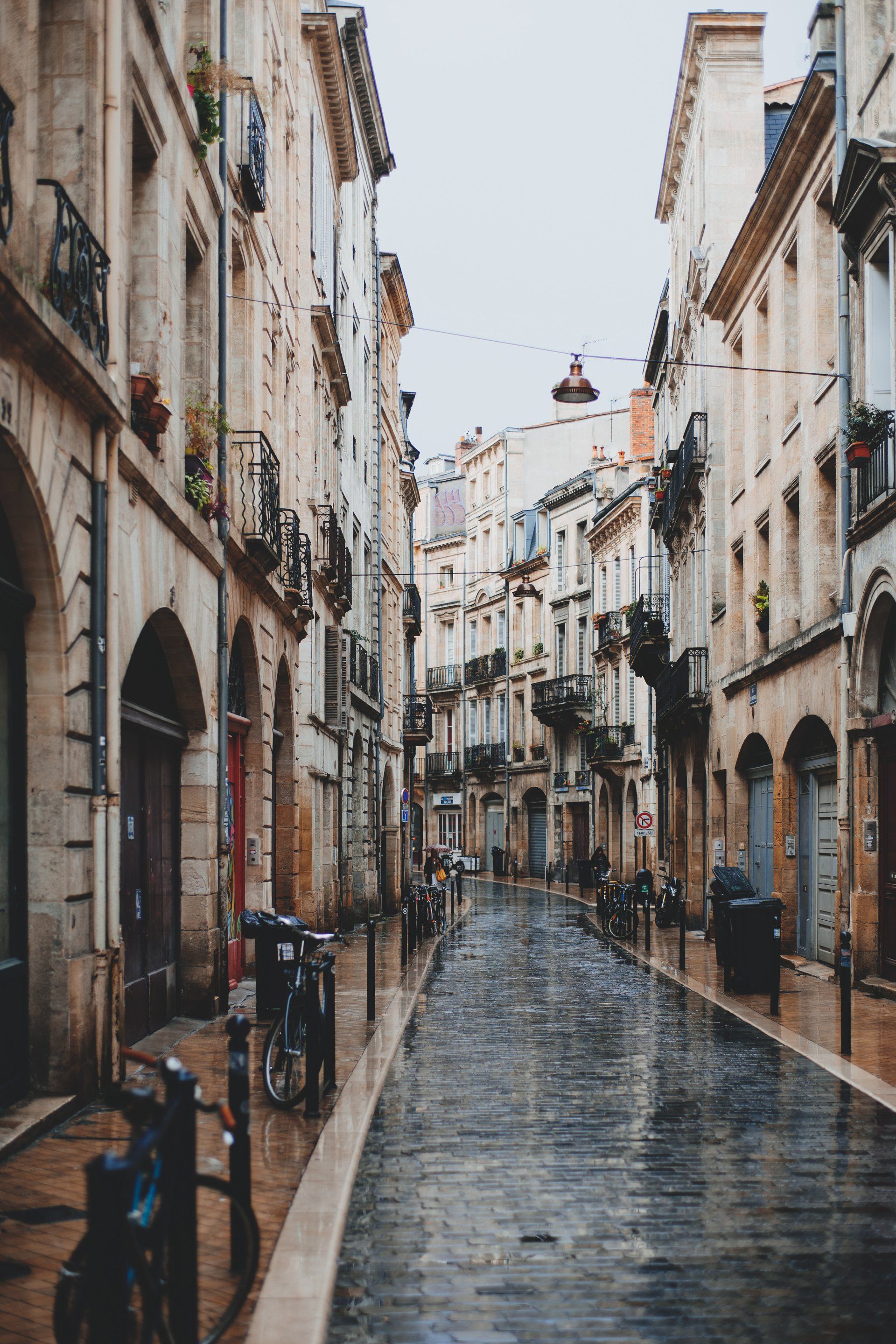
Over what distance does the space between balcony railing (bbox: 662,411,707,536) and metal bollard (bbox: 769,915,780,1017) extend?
1524cm

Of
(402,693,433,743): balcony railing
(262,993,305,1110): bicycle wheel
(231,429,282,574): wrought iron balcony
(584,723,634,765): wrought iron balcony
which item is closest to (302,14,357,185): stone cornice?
(231,429,282,574): wrought iron balcony

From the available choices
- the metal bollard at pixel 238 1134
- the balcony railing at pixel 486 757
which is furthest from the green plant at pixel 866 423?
the balcony railing at pixel 486 757

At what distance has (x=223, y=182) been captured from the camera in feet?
47.4

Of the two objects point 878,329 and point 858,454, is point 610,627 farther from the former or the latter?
point 858,454

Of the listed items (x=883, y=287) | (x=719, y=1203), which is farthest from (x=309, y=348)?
(x=719, y=1203)

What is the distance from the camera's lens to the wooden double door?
11.3 m

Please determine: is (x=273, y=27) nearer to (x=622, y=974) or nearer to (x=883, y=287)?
(x=883, y=287)

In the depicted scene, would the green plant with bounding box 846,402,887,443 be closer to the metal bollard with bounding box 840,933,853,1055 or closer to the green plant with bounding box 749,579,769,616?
the metal bollard with bounding box 840,933,853,1055

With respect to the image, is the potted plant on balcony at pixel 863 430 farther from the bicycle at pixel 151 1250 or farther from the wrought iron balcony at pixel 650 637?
the wrought iron balcony at pixel 650 637

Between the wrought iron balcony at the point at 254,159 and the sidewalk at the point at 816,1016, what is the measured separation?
10.1 metres

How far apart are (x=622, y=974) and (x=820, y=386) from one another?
844 cm

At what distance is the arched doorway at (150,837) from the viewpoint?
11.3 m

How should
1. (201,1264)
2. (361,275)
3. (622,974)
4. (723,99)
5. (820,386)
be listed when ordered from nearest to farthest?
(201,1264), (622,974), (820,386), (723,99), (361,275)

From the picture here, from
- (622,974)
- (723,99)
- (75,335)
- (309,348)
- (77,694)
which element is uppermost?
(723,99)
